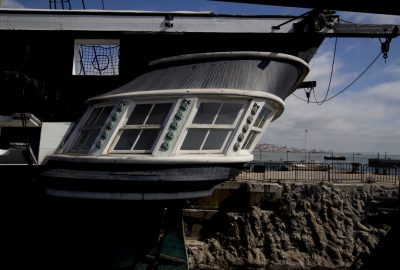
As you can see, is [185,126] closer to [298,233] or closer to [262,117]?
[262,117]

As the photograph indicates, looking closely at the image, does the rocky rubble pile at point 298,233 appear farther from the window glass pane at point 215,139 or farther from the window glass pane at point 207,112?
the window glass pane at point 207,112

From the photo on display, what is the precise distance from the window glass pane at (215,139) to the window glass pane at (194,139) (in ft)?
0.45

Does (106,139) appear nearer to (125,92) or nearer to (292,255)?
(125,92)

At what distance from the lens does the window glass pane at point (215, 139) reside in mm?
→ 6926

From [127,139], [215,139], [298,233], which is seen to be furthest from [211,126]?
[298,233]

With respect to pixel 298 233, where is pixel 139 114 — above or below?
above

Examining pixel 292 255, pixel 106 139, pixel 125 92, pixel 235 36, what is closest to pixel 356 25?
pixel 235 36

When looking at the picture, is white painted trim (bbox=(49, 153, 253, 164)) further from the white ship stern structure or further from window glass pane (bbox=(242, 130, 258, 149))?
window glass pane (bbox=(242, 130, 258, 149))

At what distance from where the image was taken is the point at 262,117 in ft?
25.1

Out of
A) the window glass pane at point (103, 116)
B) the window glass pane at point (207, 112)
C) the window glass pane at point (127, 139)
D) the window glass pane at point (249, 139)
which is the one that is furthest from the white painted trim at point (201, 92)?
the window glass pane at point (249, 139)

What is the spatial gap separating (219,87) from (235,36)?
1788 millimetres

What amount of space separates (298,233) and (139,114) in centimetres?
934

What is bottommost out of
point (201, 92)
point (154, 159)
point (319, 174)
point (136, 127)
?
point (319, 174)

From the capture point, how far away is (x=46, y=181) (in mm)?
7316
